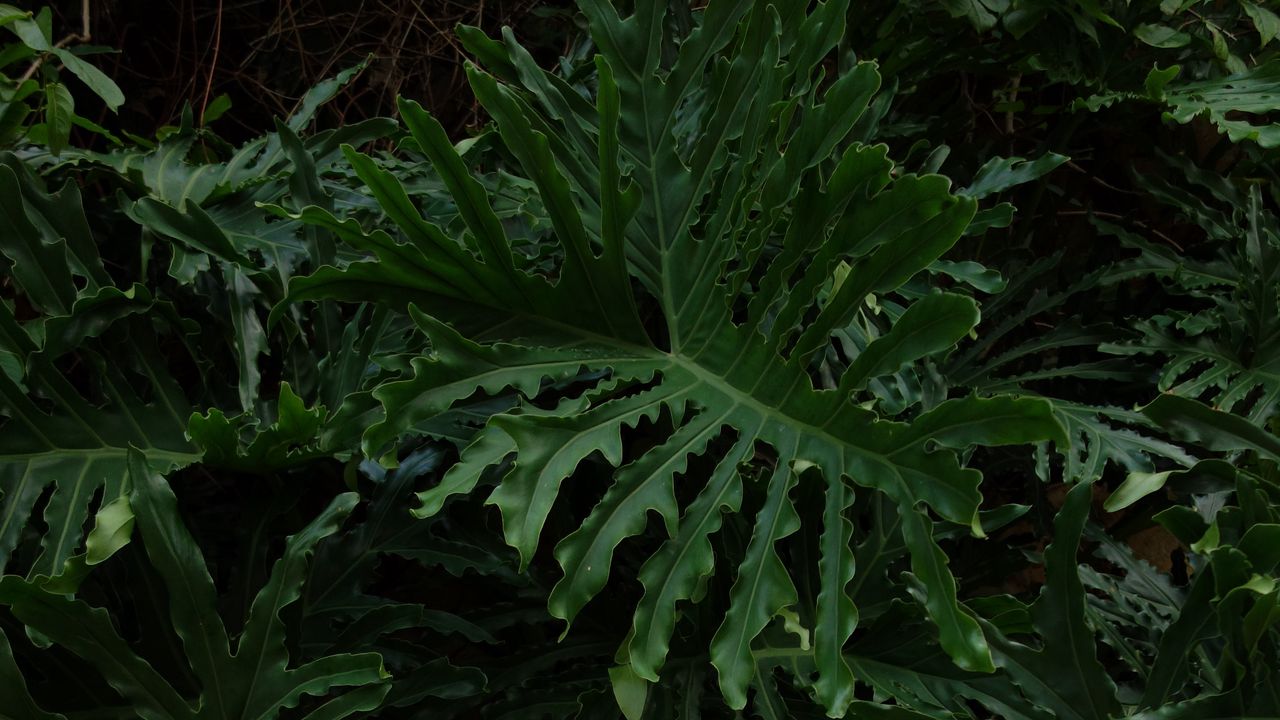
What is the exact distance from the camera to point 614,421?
79cm

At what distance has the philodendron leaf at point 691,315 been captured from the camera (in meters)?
0.70

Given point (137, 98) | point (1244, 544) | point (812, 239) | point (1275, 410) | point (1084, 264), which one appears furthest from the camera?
point (137, 98)

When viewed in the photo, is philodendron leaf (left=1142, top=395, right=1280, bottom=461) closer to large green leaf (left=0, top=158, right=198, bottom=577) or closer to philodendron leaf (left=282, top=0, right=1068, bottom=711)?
philodendron leaf (left=282, top=0, right=1068, bottom=711)

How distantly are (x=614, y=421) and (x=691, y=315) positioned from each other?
0.61 feet

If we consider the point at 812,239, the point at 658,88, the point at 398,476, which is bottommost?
the point at 398,476

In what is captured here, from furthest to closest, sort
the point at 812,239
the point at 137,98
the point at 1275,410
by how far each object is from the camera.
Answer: the point at 137,98 < the point at 1275,410 < the point at 812,239

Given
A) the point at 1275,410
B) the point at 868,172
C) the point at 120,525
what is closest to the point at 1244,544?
the point at 868,172

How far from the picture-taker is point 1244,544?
719 millimetres

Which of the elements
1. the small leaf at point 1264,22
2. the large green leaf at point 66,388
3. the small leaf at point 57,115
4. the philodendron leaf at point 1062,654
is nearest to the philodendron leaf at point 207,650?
the large green leaf at point 66,388

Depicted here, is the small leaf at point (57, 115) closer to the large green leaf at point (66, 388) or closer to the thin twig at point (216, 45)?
the large green leaf at point (66, 388)

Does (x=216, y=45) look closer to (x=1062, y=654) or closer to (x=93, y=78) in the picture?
(x=93, y=78)

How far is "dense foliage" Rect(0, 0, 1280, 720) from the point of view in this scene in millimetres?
731

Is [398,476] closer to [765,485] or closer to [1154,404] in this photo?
[765,485]

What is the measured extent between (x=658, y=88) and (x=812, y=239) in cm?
23
